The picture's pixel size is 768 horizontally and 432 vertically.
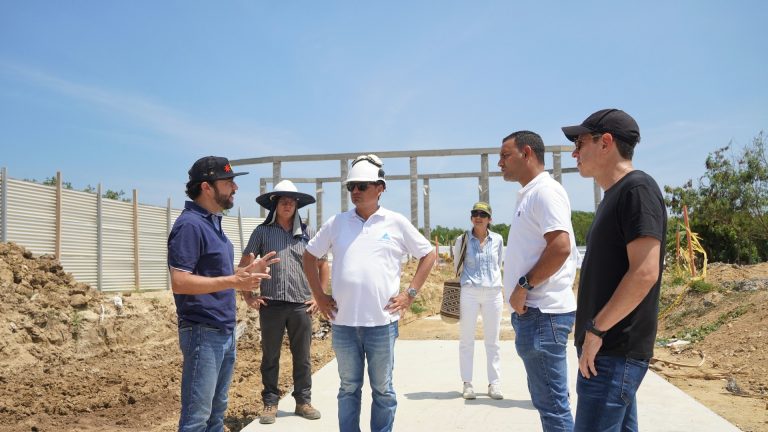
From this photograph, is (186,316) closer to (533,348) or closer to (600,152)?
(533,348)

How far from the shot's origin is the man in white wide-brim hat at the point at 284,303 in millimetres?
4996

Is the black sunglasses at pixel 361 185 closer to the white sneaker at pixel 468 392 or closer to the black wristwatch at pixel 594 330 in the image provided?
the black wristwatch at pixel 594 330

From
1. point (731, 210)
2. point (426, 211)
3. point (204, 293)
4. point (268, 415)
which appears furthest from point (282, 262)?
point (731, 210)

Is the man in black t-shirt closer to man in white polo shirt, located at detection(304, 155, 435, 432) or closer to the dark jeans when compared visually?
man in white polo shirt, located at detection(304, 155, 435, 432)

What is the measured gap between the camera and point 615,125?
2391mm

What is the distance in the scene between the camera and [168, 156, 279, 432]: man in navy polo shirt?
3.17 meters

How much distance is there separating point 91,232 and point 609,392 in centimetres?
1212

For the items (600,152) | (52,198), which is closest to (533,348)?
(600,152)

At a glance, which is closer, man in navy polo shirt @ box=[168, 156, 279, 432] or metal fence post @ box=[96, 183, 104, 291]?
man in navy polo shirt @ box=[168, 156, 279, 432]

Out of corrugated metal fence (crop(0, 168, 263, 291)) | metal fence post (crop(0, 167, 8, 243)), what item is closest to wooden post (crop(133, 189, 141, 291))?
corrugated metal fence (crop(0, 168, 263, 291))

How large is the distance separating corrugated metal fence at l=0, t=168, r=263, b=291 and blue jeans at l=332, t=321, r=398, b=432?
9029mm

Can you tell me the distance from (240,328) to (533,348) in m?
8.32

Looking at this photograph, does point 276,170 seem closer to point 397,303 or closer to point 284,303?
point 284,303

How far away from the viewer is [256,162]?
1634 centimetres
